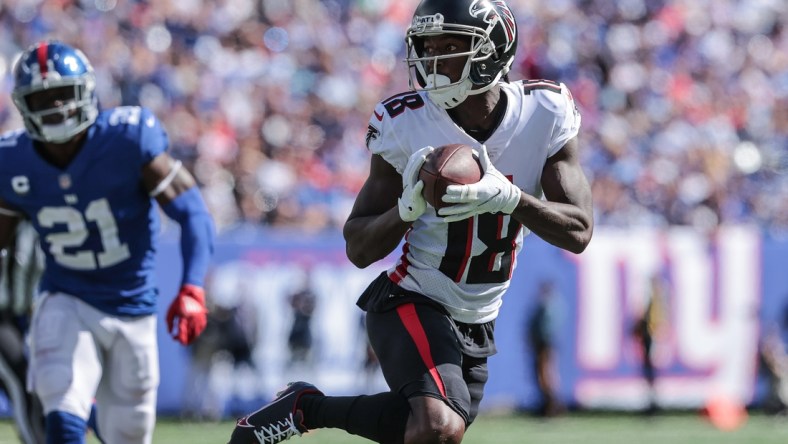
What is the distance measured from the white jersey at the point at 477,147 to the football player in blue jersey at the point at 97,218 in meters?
1.19

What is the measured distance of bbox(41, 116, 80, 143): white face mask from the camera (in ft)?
16.9

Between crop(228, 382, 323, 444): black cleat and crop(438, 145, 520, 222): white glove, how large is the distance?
886mm

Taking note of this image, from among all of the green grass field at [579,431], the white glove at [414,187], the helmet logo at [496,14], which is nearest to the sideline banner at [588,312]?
the green grass field at [579,431]

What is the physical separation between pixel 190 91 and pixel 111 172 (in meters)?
8.03

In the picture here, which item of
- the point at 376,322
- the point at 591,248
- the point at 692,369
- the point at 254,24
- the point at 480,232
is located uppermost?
the point at 254,24

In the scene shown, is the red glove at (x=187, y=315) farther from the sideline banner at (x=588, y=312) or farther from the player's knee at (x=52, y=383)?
the sideline banner at (x=588, y=312)

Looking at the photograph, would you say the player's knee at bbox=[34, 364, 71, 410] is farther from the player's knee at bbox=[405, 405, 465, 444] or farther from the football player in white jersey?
the player's knee at bbox=[405, 405, 465, 444]

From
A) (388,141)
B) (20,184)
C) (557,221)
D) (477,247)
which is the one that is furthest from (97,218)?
(557,221)

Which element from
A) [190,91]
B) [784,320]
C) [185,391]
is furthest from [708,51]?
[185,391]

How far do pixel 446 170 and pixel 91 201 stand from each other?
1956 millimetres

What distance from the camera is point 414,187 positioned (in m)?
3.96

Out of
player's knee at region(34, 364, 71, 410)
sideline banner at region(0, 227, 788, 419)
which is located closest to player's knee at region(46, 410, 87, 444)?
player's knee at region(34, 364, 71, 410)

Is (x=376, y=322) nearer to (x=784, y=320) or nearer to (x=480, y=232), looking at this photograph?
(x=480, y=232)

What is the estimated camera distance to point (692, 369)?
11742 millimetres
